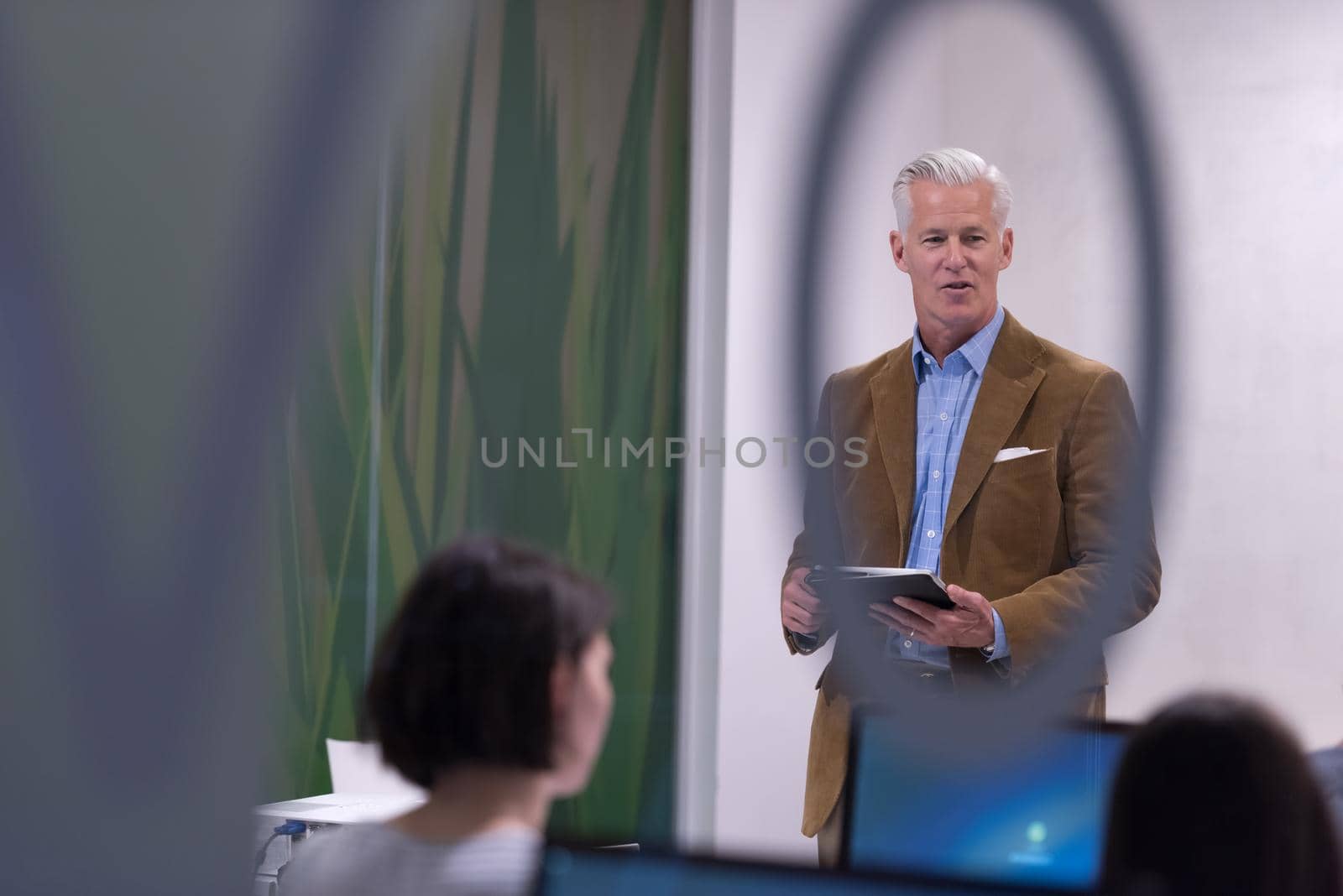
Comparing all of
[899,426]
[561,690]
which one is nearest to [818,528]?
[899,426]

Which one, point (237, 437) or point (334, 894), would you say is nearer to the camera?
point (334, 894)

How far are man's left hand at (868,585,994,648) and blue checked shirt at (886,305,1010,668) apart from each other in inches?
4.0

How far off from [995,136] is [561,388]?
152 centimetres

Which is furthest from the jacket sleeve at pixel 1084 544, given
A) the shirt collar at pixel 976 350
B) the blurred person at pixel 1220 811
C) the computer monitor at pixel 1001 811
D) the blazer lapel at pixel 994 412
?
the blurred person at pixel 1220 811

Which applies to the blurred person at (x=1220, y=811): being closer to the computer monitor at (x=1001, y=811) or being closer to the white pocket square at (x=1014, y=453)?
the computer monitor at (x=1001, y=811)

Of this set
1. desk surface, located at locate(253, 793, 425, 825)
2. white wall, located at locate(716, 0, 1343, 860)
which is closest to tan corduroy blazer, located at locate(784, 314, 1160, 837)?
white wall, located at locate(716, 0, 1343, 860)

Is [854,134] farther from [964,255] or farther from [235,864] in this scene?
[235,864]

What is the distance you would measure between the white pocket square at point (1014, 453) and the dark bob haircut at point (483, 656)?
2123 millimetres

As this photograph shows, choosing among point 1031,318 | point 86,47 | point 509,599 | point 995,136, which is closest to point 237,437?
point 86,47

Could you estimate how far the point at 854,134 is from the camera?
14.6ft

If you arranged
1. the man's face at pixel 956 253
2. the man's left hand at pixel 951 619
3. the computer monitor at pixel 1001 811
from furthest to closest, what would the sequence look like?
the man's face at pixel 956 253
the man's left hand at pixel 951 619
the computer monitor at pixel 1001 811

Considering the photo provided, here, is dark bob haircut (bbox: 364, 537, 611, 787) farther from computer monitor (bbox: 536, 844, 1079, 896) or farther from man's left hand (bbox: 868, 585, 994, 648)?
man's left hand (bbox: 868, 585, 994, 648)

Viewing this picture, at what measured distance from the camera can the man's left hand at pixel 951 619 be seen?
3158 millimetres

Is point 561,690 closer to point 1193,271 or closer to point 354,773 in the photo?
point 354,773
